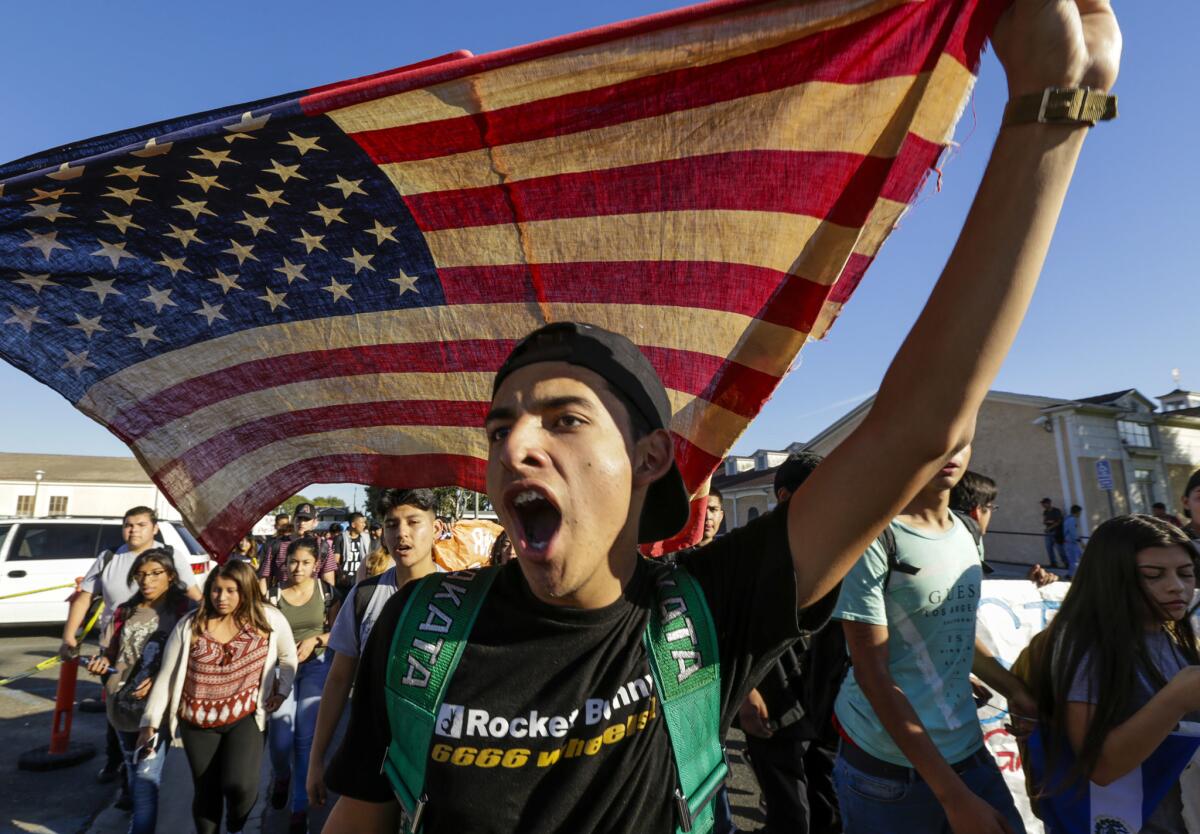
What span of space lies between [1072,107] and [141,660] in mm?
5744

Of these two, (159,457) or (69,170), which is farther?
(159,457)

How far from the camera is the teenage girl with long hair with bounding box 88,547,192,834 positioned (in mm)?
4234

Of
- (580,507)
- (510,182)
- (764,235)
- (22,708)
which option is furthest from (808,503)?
(22,708)

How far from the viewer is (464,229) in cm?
181

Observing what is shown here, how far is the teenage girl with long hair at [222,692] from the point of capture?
4211 millimetres

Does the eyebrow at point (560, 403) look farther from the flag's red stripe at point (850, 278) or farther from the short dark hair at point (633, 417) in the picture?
the flag's red stripe at point (850, 278)

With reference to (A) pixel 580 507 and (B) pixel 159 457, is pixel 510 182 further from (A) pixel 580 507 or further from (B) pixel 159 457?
(B) pixel 159 457

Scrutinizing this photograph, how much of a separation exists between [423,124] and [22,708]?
31.1ft

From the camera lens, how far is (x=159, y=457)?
1995 mm

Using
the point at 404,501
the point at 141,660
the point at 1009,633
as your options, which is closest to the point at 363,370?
the point at 404,501

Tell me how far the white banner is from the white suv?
451 inches

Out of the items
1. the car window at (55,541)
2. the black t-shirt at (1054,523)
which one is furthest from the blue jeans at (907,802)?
the black t-shirt at (1054,523)

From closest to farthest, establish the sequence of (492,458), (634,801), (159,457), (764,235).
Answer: (634,801), (492,458), (764,235), (159,457)

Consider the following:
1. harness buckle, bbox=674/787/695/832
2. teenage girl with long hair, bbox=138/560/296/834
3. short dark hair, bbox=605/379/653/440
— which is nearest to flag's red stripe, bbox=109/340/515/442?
short dark hair, bbox=605/379/653/440
